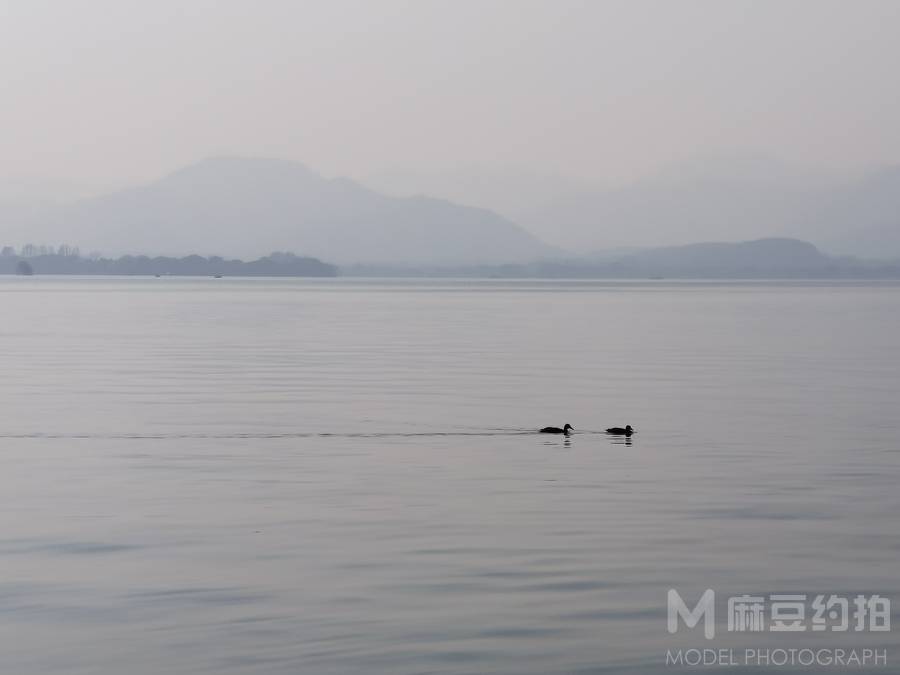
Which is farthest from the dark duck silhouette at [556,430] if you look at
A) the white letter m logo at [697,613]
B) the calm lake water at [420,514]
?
the white letter m logo at [697,613]

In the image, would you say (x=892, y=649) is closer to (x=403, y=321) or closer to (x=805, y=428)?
(x=805, y=428)

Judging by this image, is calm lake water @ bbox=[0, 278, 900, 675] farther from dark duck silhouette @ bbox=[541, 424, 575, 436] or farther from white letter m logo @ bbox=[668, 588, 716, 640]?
dark duck silhouette @ bbox=[541, 424, 575, 436]

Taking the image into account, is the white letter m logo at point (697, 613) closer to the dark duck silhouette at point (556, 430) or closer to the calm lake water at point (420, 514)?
the calm lake water at point (420, 514)

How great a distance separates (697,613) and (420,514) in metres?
7.28

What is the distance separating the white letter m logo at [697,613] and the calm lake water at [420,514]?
18cm

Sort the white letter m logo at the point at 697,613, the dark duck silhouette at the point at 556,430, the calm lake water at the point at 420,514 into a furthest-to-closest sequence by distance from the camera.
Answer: the dark duck silhouette at the point at 556,430 → the white letter m logo at the point at 697,613 → the calm lake water at the point at 420,514

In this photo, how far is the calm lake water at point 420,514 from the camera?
641 inches

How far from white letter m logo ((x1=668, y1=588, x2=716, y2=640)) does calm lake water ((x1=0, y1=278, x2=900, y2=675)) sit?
0.61 feet

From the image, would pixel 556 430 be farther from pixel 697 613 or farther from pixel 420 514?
pixel 697 613

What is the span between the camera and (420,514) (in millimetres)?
23766

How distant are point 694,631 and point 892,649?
2225 millimetres

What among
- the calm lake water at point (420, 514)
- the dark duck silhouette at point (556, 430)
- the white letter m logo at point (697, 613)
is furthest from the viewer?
the dark duck silhouette at point (556, 430)

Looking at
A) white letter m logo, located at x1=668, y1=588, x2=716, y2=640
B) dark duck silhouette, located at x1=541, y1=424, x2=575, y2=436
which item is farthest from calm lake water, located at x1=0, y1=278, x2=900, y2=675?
dark duck silhouette, located at x1=541, y1=424, x2=575, y2=436

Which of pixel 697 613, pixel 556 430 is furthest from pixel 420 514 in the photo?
pixel 556 430
